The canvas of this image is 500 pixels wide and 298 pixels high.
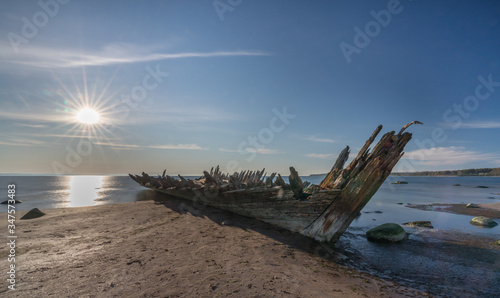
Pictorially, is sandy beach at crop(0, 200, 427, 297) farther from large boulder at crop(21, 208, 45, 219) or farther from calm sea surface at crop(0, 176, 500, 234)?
calm sea surface at crop(0, 176, 500, 234)

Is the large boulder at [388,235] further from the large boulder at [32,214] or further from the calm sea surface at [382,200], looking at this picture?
the large boulder at [32,214]

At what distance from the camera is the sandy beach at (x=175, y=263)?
369 cm

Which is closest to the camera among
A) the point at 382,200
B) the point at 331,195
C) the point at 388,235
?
the point at 331,195

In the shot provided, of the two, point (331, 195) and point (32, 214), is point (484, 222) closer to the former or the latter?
point (331, 195)

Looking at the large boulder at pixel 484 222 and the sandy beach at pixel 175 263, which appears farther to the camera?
the large boulder at pixel 484 222

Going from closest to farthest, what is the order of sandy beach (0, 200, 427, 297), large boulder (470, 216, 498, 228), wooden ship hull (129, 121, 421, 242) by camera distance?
1. sandy beach (0, 200, 427, 297)
2. wooden ship hull (129, 121, 421, 242)
3. large boulder (470, 216, 498, 228)

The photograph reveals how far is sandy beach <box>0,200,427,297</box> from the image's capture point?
145 inches

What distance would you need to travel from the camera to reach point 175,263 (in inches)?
182

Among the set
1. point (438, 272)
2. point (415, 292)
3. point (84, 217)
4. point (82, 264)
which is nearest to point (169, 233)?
point (82, 264)

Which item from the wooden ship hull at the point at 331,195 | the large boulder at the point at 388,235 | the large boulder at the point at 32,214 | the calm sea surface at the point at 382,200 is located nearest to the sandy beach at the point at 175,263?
the wooden ship hull at the point at 331,195

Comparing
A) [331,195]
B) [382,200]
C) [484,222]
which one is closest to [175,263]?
[331,195]

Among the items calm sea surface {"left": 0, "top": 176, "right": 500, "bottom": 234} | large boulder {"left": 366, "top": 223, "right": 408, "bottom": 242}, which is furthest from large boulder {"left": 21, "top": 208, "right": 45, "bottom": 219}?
large boulder {"left": 366, "top": 223, "right": 408, "bottom": 242}

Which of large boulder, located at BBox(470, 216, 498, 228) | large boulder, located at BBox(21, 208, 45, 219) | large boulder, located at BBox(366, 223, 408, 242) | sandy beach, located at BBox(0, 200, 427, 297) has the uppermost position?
large boulder, located at BBox(21, 208, 45, 219)

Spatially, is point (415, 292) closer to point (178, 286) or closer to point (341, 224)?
point (341, 224)
